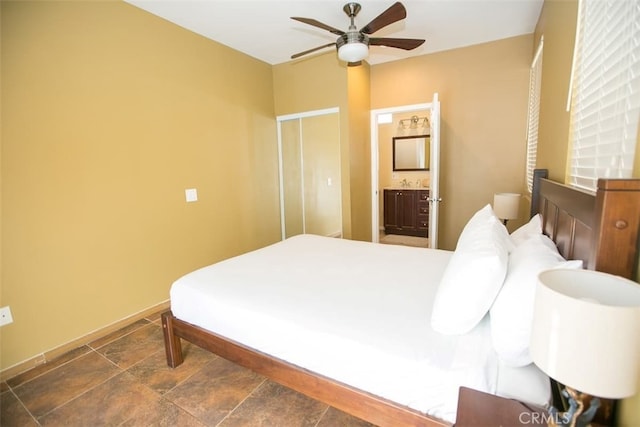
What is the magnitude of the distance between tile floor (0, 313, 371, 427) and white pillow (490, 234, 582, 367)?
0.92m

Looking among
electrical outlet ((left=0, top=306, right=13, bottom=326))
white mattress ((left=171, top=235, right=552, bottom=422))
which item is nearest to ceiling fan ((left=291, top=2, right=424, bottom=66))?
white mattress ((left=171, top=235, right=552, bottom=422))

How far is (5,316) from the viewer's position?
6.15 feet

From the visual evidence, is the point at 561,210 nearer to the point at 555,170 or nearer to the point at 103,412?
the point at 555,170

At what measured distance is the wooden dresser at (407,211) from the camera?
505 centimetres

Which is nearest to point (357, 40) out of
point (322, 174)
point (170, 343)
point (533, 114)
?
point (322, 174)

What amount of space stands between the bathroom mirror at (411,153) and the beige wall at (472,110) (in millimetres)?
1497

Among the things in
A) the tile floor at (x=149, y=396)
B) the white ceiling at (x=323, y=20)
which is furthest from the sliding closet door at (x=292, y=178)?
the tile floor at (x=149, y=396)

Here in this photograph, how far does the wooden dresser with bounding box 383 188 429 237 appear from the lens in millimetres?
5051

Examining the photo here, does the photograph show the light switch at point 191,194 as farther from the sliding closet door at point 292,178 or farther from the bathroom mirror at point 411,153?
the bathroom mirror at point 411,153

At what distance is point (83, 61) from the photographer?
218 cm

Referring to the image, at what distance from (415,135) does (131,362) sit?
510 centimetres

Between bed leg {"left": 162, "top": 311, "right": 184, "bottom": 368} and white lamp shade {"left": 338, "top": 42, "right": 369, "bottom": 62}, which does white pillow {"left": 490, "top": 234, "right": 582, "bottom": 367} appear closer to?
bed leg {"left": 162, "top": 311, "right": 184, "bottom": 368}

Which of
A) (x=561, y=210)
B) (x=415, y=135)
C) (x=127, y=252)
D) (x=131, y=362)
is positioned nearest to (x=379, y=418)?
(x=561, y=210)

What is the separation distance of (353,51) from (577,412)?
2.46m
